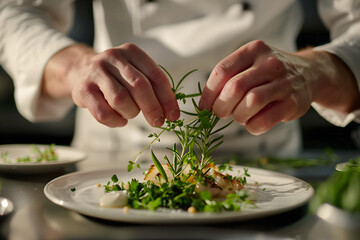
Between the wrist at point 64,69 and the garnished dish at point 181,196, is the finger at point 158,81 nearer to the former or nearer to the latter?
the garnished dish at point 181,196

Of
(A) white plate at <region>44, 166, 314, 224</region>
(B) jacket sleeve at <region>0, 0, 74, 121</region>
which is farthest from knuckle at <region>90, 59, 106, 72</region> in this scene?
(B) jacket sleeve at <region>0, 0, 74, 121</region>

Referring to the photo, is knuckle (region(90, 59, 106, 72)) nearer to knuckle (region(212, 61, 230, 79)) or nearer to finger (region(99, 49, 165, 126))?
finger (region(99, 49, 165, 126))

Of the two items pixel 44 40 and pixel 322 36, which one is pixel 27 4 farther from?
pixel 322 36

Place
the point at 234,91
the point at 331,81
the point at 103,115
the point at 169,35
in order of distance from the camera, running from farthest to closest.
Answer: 1. the point at 169,35
2. the point at 331,81
3. the point at 103,115
4. the point at 234,91

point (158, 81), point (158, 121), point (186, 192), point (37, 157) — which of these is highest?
point (158, 81)

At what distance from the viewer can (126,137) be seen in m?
2.23

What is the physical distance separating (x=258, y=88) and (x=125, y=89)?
0.40 metres


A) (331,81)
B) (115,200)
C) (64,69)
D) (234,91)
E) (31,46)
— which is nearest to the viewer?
(115,200)

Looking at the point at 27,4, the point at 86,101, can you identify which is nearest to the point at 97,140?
the point at 27,4

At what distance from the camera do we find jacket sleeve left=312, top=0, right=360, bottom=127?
1737mm

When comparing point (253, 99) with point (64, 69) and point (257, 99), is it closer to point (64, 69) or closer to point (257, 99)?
point (257, 99)

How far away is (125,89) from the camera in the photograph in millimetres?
1220

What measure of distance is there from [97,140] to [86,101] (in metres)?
1.09

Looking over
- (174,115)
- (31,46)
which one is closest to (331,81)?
(174,115)
